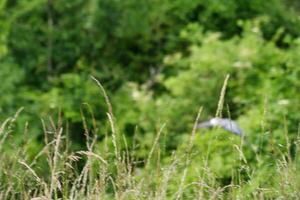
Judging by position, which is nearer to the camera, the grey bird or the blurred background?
the grey bird

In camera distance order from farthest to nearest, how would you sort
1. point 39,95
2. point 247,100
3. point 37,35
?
point 37,35 < point 39,95 < point 247,100

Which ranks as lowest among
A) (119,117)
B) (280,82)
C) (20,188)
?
(119,117)

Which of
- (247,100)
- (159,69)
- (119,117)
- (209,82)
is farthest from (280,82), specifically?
(159,69)

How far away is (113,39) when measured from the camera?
853 cm

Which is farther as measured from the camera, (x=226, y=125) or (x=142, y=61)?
(x=142, y=61)

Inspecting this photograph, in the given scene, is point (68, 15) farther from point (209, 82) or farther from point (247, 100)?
point (247, 100)

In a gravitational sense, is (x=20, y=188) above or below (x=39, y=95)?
above

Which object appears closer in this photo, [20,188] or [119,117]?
[20,188]

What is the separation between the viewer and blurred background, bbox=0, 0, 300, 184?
7.07 metres

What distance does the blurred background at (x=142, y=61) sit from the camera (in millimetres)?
7066

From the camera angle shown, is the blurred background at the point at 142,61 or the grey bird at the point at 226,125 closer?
the grey bird at the point at 226,125

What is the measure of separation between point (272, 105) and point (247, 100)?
0.65m

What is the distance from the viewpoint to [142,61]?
8.66m

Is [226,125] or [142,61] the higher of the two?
[226,125]
